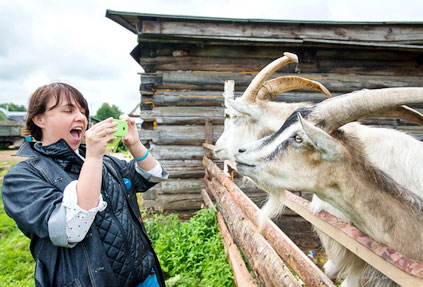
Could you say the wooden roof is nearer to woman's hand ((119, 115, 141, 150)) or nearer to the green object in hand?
woman's hand ((119, 115, 141, 150))

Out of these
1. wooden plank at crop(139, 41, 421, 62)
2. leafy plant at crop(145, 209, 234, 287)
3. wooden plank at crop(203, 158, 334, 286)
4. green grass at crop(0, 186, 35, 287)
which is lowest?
green grass at crop(0, 186, 35, 287)

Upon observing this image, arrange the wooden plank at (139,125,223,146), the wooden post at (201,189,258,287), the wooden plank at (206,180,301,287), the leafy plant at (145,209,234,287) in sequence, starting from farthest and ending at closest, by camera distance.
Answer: the wooden plank at (139,125,223,146), the leafy plant at (145,209,234,287), the wooden post at (201,189,258,287), the wooden plank at (206,180,301,287)

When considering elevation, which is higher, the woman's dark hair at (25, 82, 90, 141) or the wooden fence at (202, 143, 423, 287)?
the woman's dark hair at (25, 82, 90, 141)

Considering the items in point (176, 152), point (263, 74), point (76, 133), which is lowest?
point (176, 152)

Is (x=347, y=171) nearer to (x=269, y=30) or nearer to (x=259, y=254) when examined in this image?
(x=259, y=254)

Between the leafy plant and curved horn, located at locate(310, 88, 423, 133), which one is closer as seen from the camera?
curved horn, located at locate(310, 88, 423, 133)

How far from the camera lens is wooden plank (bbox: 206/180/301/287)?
5.00 ft

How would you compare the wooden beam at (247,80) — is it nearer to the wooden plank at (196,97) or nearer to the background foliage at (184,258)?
the wooden plank at (196,97)

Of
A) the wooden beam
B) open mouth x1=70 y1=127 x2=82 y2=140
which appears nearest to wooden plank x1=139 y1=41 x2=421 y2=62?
the wooden beam

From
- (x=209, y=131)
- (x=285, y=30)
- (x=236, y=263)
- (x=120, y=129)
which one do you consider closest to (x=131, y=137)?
(x=120, y=129)

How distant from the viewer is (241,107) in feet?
8.04

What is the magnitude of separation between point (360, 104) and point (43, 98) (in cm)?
165

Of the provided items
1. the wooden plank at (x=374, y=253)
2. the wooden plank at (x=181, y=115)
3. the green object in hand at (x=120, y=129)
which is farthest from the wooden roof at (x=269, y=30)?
the wooden plank at (x=374, y=253)

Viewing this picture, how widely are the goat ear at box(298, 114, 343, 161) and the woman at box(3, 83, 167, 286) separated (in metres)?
0.96
